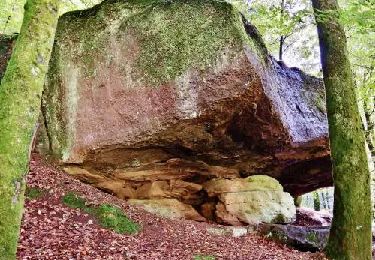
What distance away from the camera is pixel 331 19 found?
952 cm

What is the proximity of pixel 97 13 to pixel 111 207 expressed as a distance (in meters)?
5.45

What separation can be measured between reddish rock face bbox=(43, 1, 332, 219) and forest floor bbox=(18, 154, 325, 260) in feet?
4.12

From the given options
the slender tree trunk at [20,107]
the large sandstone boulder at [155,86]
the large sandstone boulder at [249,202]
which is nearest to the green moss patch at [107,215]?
the large sandstone boulder at [155,86]

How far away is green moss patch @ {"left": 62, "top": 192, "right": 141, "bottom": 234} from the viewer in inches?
341

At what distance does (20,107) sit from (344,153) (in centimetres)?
698

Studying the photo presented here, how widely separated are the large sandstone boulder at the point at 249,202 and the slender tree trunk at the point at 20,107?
9119mm

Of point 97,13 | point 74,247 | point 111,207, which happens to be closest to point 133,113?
point 111,207

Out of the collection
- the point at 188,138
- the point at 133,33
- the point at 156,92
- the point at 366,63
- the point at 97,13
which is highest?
the point at 366,63

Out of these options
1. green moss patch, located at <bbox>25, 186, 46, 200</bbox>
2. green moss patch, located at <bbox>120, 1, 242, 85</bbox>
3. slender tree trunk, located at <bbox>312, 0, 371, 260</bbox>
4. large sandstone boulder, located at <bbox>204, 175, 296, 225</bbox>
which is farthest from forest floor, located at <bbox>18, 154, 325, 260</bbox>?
green moss patch, located at <bbox>120, 1, 242, 85</bbox>

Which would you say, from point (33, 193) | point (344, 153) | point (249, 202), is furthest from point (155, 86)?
point (249, 202)

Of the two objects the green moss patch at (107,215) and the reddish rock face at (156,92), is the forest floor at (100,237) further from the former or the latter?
the reddish rock face at (156,92)

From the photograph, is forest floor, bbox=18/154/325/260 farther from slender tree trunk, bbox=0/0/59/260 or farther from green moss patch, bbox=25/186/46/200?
slender tree trunk, bbox=0/0/59/260

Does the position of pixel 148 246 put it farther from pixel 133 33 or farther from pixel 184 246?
pixel 133 33

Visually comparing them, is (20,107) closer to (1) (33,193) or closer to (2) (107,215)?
(1) (33,193)
